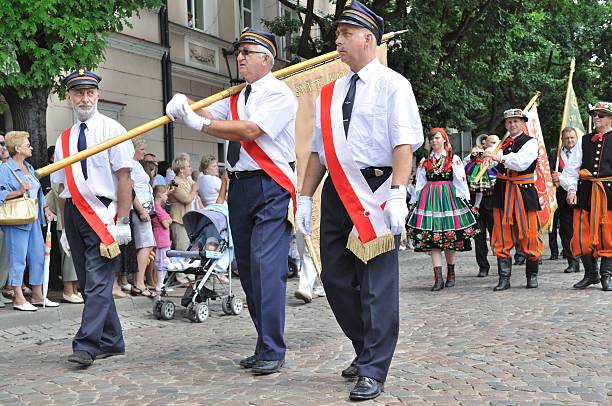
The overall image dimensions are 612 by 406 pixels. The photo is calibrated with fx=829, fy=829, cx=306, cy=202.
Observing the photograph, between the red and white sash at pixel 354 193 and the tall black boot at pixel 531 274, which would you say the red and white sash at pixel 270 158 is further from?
the tall black boot at pixel 531 274

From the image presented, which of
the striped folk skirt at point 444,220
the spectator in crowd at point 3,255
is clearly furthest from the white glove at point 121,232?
the striped folk skirt at point 444,220

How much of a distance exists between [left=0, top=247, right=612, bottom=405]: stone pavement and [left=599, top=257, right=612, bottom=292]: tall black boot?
0.40 m

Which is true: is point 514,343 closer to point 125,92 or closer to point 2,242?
point 2,242

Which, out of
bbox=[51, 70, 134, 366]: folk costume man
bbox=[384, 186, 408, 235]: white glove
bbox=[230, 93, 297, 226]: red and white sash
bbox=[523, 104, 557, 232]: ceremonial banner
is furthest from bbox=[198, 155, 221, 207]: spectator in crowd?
bbox=[384, 186, 408, 235]: white glove

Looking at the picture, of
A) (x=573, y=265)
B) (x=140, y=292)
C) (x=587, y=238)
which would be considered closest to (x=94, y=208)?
(x=140, y=292)

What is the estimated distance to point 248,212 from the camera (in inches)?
207

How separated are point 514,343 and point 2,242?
5330 millimetres

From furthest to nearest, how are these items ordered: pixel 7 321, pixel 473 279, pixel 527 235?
pixel 473 279
pixel 527 235
pixel 7 321

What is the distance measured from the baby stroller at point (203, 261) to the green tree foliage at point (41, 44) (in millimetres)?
2541

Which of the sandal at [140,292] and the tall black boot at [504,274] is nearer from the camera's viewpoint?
the tall black boot at [504,274]

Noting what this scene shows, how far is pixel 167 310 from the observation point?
26.6ft

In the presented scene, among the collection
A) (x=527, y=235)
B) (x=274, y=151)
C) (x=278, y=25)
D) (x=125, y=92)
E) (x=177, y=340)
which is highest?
(x=278, y=25)

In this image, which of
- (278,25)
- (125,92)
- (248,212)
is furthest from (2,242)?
(278,25)

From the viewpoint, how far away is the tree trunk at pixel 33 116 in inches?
392
